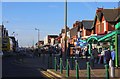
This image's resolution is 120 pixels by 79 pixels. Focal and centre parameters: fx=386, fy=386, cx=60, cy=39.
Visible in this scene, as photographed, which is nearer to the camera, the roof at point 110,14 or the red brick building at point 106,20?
the red brick building at point 106,20

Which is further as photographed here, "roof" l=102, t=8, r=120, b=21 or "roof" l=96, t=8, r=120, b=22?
"roof" l=102, t=8, r=120, b=21

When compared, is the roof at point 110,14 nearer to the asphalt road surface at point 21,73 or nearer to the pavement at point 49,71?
the pavement at point 49,71

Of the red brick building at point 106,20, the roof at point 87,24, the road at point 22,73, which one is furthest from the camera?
the roof at point 87,24

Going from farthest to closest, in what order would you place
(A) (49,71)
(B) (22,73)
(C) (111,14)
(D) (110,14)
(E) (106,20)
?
(C) (111,14)
(D) (110,14)
(E) (106,20)
(A) (49,71)
(B) (22,73)

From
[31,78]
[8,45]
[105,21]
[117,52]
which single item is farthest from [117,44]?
[8,45]

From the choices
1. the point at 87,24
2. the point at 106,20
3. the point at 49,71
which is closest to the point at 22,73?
the point at 49,71

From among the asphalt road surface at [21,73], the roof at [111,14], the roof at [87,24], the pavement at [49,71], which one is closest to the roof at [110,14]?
the roof at [111,14]

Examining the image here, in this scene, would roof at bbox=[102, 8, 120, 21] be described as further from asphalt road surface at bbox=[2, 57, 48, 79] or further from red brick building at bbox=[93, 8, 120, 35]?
asphalt road surface at bbox=[2, 57, 48, 79]

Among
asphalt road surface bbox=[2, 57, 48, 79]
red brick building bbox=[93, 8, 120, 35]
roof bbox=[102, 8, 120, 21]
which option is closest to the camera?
asphalt road surface bbox=[2, 57, 48, 79]

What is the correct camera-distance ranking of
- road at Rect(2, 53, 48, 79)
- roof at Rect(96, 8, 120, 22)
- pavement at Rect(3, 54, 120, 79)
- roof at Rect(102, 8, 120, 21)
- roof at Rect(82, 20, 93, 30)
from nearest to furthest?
pavement at Rect(3, 54, 120, 79), road at Rect(2, 53, 48, 79), roof at Rect(96, 8, 120, 22), roof at Rect(102, 8, 120, 21), roof at Rect(82, 20, 93, 30)

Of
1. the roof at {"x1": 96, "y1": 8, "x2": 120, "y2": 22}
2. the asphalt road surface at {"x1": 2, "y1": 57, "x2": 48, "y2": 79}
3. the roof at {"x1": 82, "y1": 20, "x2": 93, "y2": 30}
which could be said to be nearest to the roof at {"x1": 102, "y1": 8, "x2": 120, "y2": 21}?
the roof at {"x1": 96, "y1": 8, "x2": 120, "y2": 22}

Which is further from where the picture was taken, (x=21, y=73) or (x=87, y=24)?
(x=87, y=24)

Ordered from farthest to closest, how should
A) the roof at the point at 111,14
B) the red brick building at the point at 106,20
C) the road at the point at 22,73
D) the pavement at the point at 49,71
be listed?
1. the roof at the point at 111,14
2. the red brick building at the point at 106,20
3. the road at the point at 22,73
4. the pavement at the point at 49,71

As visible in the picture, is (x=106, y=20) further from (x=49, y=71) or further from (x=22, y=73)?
(x=22, y=73)
